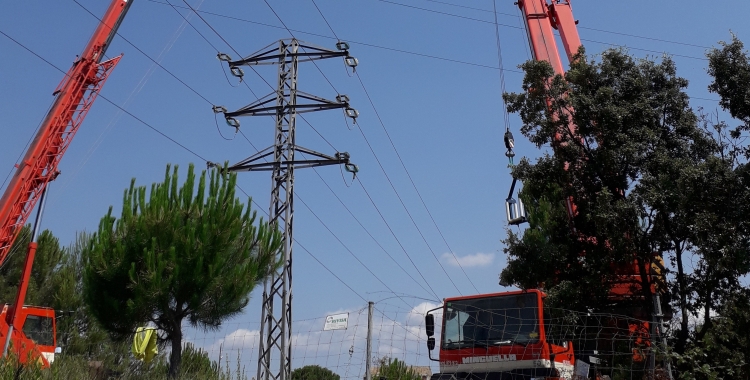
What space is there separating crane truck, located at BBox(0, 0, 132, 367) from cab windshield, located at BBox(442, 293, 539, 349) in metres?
10.5

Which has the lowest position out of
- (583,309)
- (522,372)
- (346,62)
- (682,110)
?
(522,372)

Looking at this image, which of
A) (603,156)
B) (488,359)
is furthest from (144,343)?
(603,156)

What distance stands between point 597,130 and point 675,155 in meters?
1.56

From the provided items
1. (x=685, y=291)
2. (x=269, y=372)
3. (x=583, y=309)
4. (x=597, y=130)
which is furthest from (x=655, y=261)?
(x=269, y=372)

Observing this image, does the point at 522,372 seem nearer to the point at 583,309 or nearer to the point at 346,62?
the point at 583,309

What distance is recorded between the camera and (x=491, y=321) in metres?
12.2

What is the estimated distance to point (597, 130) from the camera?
1416 centimetres

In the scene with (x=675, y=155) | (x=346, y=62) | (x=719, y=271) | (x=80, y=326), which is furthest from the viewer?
(x=80, y=326)

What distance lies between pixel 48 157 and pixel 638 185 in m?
16.7

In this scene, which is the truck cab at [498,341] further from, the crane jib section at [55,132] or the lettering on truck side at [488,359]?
the crane jib section at [55,132]

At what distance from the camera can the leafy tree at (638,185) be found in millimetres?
12031

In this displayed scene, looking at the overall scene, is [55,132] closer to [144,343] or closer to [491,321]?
[144,343]

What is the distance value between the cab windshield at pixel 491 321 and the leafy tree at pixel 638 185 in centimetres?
169

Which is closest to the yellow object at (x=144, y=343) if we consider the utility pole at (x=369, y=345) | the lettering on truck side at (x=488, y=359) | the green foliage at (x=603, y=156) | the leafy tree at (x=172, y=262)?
the leafy tree at (x=172, y=262)
